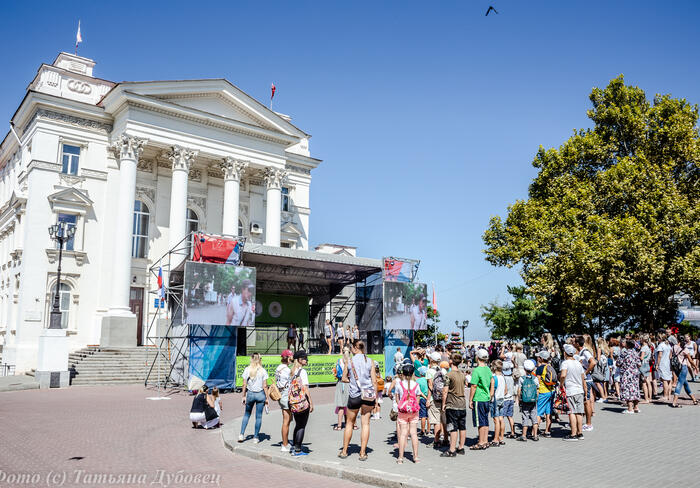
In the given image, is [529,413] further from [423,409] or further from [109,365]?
[109,365]

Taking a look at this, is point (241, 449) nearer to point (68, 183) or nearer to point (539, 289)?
point (539, 289)

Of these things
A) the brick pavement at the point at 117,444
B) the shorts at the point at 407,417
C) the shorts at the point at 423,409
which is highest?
the shorts at the point at 407,417

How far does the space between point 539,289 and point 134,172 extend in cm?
2254

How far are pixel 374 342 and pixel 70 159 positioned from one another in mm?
19342

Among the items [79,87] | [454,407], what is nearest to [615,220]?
[454,407]

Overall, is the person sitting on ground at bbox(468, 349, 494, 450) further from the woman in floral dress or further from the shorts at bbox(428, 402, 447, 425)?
the woman in floral dress

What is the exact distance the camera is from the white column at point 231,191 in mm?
33125

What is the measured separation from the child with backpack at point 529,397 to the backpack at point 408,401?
274 centimetres

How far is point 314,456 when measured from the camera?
30.5 ft

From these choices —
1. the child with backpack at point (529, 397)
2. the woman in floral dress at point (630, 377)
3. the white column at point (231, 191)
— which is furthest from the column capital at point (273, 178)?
the child with backpack at point (529, 397)

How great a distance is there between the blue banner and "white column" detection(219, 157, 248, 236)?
494 inches

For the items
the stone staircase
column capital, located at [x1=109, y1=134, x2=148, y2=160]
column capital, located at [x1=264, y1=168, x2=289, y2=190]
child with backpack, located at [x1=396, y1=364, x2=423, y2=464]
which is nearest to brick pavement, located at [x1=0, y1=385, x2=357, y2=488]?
child with backpack, located at [x1=396, y1=364, x2=423, y2=464]

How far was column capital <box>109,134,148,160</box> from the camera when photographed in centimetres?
2994

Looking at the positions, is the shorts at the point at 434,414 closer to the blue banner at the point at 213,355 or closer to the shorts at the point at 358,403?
the shorts at the point at 358,403
